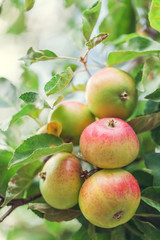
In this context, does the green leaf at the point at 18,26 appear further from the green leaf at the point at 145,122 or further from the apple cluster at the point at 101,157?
the green leaf at the point at 145,122

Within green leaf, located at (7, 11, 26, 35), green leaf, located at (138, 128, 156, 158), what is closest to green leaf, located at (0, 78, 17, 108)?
green leaf, located at (138, 128, 156, 158)

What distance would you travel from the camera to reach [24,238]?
1.46 meters

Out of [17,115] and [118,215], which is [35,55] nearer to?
[17,115]

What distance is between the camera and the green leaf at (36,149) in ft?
2.18

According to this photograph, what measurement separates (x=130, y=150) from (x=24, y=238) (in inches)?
39.4

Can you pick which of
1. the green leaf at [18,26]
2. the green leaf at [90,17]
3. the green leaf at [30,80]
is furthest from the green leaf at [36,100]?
the green leaf at [18,26]

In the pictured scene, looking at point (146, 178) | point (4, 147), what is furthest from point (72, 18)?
point (146, 178)

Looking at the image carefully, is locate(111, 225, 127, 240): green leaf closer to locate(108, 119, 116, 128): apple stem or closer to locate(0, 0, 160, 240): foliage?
locate(0, 0, 160, 240): foliage

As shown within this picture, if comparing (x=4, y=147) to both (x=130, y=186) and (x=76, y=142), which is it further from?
(x=130, y=186)

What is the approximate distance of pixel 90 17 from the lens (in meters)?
0.81

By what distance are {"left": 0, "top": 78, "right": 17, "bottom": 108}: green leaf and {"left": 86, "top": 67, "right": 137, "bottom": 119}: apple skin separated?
0.75 feet

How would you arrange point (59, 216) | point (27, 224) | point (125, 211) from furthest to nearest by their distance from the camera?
point (27, 224) → point (59, 216) → point (125, 211)

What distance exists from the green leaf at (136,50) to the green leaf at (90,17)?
0.10 m

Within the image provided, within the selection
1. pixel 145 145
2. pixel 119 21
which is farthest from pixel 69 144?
pixel 119 21
